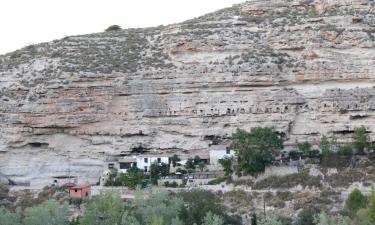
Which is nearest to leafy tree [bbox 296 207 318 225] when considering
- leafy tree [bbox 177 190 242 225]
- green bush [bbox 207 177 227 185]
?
leafy tree [bbox 177 190 242 225]

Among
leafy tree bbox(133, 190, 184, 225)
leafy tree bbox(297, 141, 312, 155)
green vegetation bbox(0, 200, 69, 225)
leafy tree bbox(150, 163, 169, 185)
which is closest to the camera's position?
leafy tree bbox(133, 190, 184, 225)

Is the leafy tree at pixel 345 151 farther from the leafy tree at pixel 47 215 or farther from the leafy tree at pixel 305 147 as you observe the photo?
the leafy tree at pixel 47 215

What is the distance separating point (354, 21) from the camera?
5222 cm

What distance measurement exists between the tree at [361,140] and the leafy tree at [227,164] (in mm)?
7163

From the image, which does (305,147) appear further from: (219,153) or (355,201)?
(355,201)

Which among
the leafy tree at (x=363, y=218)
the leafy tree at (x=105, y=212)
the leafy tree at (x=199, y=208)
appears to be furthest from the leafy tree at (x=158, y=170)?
the leafy tree at (x=363, y=218)

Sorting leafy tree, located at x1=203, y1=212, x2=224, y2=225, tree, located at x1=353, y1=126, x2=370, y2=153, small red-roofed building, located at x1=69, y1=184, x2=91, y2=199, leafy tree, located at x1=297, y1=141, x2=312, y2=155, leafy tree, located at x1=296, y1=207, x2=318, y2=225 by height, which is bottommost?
leafy tree, located at x1=296, y1=207, x2=318, y2=225

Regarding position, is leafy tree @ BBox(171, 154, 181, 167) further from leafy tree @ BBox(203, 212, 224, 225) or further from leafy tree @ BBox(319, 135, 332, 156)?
leafy tree @ BBox(203, 212, 224, 225)

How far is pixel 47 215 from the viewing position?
3778 cm

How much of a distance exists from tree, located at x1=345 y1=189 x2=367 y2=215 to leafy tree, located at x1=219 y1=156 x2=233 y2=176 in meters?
8.77

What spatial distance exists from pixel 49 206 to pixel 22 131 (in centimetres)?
1288

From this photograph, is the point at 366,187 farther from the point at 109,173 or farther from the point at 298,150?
the point at 109,173

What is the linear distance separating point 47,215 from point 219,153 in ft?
44.7

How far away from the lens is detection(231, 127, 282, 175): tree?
44750mm
